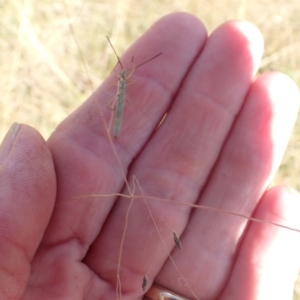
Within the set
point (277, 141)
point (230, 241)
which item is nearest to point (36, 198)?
point (230, 241)

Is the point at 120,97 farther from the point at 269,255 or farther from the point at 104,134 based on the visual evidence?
the point at 269,255

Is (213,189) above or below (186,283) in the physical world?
above

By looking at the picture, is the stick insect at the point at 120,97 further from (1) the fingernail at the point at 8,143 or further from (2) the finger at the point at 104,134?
(1) the fingernail at the point at 8,143

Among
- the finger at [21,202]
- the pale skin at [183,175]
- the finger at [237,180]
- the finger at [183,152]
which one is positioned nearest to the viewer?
the finger at [21,202]

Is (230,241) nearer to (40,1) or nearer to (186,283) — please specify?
(186,283)

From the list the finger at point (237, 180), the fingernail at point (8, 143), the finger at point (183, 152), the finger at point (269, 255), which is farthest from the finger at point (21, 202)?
the finger at point (269, 255)

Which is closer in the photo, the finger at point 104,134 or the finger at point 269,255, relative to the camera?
the finger at point 104,134

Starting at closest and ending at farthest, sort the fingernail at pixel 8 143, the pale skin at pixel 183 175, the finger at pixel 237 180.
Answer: the fingernail at pixel 8 143 < the pale skin at pixel 183 175 < the finger at pixel 237 180

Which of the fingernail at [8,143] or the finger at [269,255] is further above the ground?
the fingernail at [8,143]
